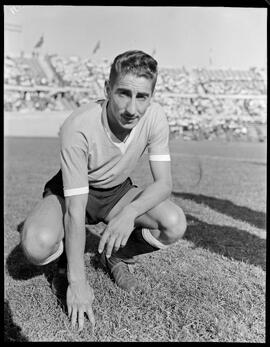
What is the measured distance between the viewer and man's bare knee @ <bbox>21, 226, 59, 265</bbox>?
195 cm

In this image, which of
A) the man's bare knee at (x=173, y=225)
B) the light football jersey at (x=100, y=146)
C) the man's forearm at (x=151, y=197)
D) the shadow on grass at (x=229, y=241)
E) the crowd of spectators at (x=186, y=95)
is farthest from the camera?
the crowd of spectators at (x=186, y=95)

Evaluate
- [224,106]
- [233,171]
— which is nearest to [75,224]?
[233,171]

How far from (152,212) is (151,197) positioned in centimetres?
17

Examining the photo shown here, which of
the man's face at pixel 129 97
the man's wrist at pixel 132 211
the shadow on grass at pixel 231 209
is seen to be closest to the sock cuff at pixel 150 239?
the man's wrist at pixel 132 211

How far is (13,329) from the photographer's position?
5.97ft

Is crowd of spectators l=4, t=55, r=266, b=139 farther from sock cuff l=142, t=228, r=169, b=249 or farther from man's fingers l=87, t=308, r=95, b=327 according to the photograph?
man's fingers l=87, t=308, r=95, b=327

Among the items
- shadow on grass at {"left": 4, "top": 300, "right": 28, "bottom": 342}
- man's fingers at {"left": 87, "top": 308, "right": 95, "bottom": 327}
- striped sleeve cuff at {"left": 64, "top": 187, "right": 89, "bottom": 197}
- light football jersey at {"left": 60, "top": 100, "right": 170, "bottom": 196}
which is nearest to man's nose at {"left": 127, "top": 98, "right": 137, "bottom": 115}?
light football jersey at {"left": 60, "top": 100, "right": 170, "bottom": 196}

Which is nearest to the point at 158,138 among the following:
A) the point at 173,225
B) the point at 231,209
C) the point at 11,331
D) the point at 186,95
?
the point at 173,225

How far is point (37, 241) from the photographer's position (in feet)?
6.40

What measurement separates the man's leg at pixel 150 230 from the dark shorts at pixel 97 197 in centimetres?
3

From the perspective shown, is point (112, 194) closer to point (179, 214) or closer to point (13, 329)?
point (179, 214)

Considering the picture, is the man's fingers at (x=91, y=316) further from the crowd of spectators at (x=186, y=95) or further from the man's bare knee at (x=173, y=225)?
the crowd of spectators at (x=186, y=95)

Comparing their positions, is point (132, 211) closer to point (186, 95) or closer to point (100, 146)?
point (100, 146)

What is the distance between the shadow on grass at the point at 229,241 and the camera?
2.67 meters
